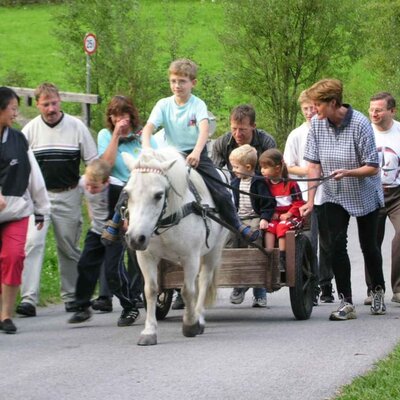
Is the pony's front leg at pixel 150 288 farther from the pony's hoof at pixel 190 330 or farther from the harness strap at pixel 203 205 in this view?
the harness strap at pixel 203 205

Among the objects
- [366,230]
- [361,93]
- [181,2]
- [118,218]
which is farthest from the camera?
[181,2]

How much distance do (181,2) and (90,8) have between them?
26364mm

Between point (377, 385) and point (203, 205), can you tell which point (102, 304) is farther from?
point (377, 385)

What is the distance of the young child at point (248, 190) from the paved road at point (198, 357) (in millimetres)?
929

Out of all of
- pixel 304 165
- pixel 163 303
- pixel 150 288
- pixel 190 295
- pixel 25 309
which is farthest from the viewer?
pixel 304 165

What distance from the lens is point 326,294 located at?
13.0 meters

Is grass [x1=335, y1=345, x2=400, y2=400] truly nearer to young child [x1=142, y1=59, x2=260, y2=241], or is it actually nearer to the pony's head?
the pony's head

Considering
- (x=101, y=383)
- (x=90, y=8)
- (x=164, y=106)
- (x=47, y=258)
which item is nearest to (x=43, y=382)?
(x=101, y=383)

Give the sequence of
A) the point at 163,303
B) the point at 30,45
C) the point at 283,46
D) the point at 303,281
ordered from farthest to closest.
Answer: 1. the point at 30,45
2. the point at 283,46
3. the point at 163,303
4. the point at 303,281

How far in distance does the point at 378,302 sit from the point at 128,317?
2.35m

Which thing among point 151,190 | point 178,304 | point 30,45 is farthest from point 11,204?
point 30,45

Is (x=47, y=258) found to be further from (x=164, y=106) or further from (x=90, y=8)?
(x=90, y=8)

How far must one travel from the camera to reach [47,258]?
51.6 ft

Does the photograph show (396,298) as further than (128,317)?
Yes
